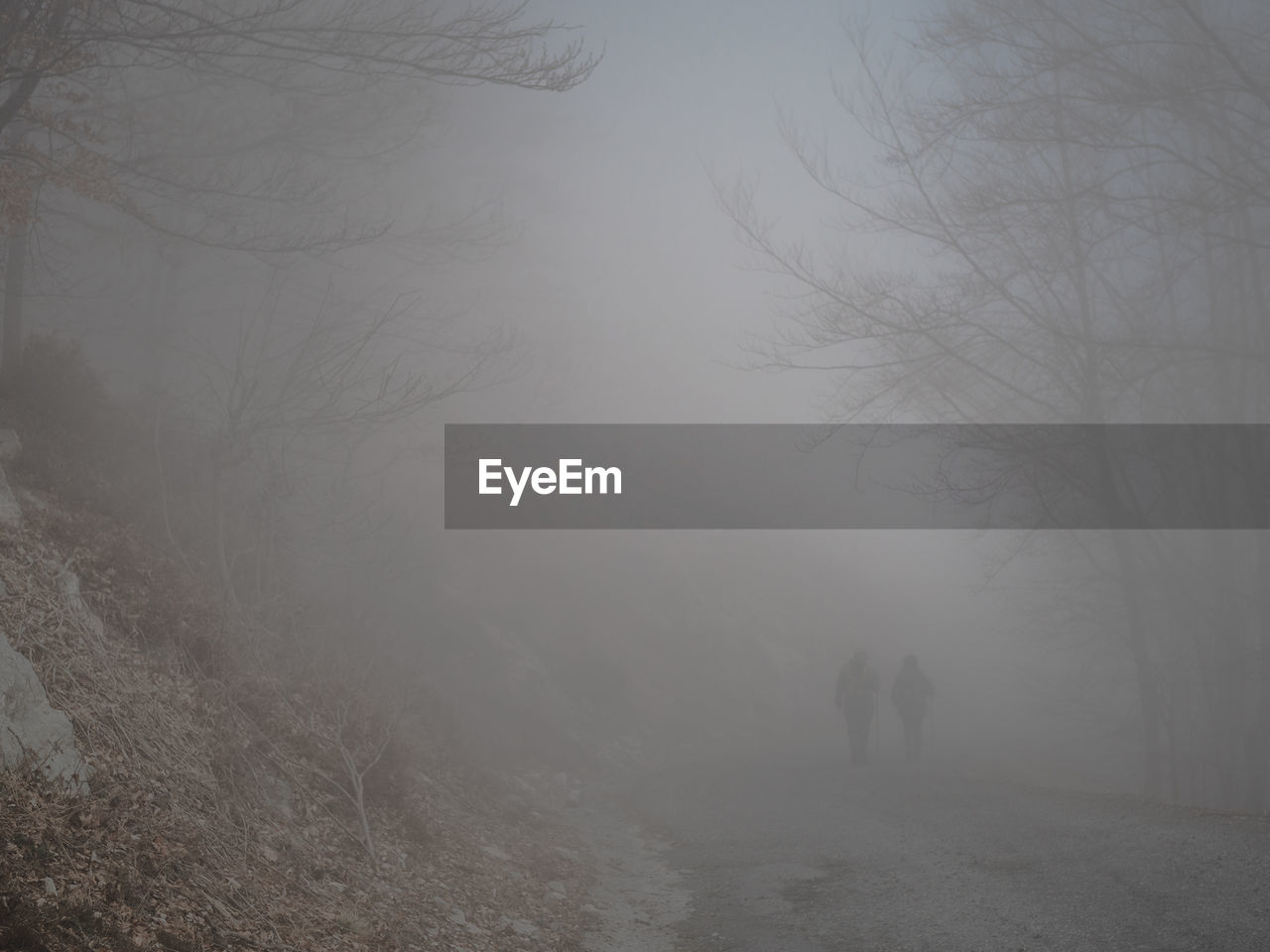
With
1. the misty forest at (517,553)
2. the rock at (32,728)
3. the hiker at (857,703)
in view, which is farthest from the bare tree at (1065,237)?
the rock at (32,728)

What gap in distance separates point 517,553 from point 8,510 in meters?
20.8

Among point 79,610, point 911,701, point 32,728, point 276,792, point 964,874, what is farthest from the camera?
point 911,701

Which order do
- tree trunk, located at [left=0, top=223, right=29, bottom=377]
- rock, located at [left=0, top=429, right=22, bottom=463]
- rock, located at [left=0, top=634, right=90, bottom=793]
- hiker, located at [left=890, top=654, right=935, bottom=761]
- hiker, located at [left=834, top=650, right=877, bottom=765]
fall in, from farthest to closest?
hiker, located at [left=890, top=654, right=935, bottom=761] → hiker, located at [left=834, top=650, right=877, bottom=765] → tree trunk, located at [left=0, top=223, right=29, bottom=377] → rock, located at [left=0, top=429, right=22, bottom=463] → rock, located at [left=0, top=634, right=90, bottom=793]

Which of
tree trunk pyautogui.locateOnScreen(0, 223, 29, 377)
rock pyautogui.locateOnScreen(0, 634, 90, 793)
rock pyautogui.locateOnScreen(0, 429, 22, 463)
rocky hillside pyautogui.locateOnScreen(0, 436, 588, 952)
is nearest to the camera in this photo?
rocky hillside pyautogui.locateOnScreen(0, 436, 588, 952)

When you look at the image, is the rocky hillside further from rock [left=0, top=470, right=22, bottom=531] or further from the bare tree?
the bare tree

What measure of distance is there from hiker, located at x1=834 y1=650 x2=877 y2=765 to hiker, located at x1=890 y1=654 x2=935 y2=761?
943 mm

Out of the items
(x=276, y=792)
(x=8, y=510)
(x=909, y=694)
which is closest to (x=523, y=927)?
(x=276, y=792)

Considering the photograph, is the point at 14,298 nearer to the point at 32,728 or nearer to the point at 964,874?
the point at 32,728

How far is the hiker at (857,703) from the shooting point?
18781 millimetres

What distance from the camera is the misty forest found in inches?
272

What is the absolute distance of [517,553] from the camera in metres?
28.4

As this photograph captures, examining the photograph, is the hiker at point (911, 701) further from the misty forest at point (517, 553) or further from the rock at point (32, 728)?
the rock at point (32, 728)

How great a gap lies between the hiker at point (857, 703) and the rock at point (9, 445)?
14834 millimetres

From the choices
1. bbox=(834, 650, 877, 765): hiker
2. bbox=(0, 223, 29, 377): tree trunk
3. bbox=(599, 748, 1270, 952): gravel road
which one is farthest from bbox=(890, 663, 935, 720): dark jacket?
bbox=(0, 223, 29, 377): tree trunk
